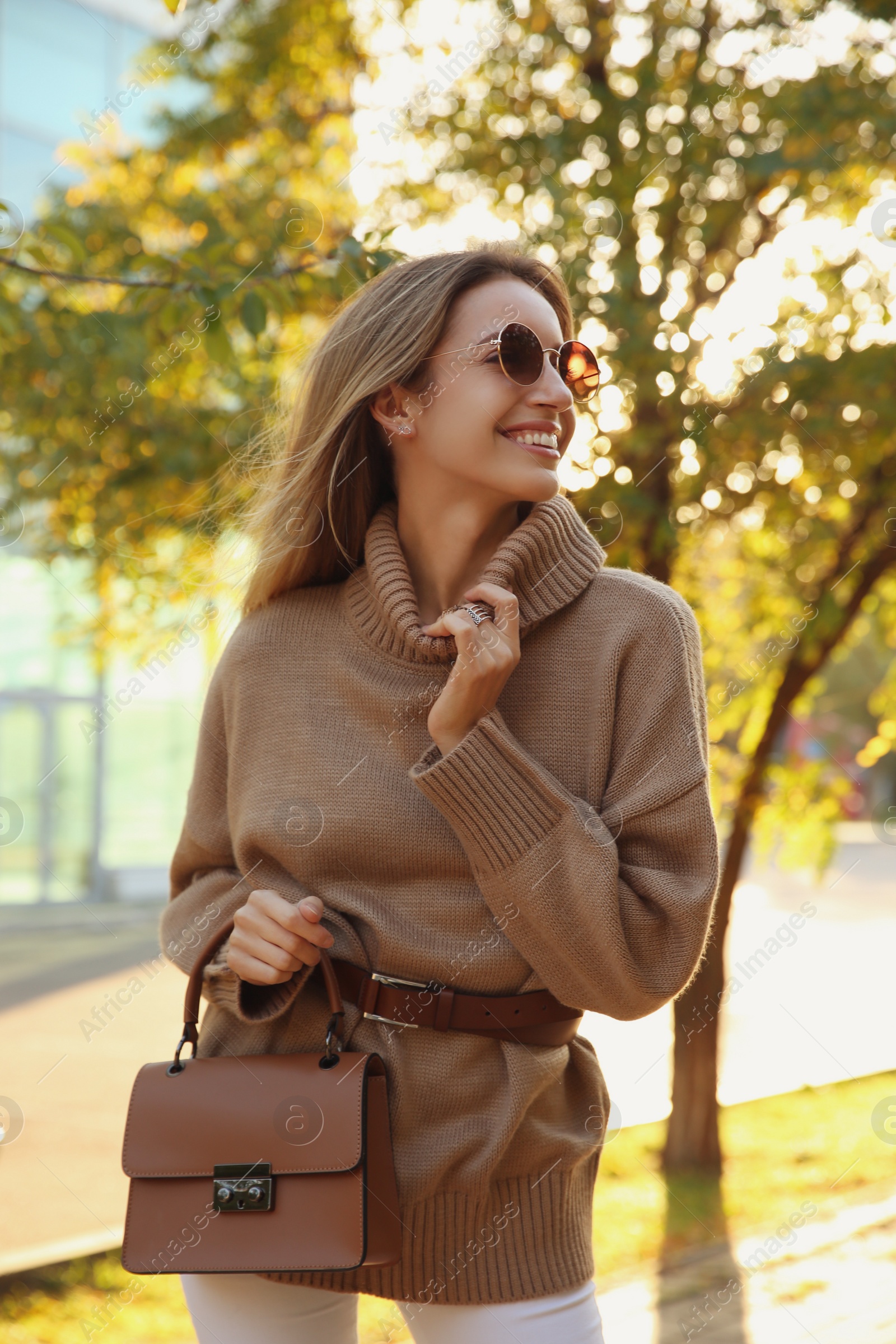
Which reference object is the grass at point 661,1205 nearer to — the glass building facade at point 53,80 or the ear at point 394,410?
the ear at point 394,410

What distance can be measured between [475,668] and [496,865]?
271mm

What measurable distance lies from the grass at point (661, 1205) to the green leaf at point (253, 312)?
308 centimetres

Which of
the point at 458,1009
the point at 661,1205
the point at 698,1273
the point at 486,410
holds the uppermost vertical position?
the point at 486,410

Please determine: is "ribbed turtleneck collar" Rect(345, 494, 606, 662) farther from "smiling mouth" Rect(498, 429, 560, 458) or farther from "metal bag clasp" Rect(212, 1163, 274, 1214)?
"metal bag clasp" Rect(212, 1163, 274, 1214)

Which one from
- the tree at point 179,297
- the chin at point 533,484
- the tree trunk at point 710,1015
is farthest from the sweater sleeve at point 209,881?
the tree trunk at point 710,1015

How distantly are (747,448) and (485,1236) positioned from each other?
10.5ft

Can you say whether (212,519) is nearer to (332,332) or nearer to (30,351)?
(30,351)

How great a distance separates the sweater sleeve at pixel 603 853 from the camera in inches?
64.8

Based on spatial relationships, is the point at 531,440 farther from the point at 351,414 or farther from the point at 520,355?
the point at 351,414

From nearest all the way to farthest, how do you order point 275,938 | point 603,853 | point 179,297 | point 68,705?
1. point 603,853
2. point 275,938
3. point 179,297
4. point 68,705

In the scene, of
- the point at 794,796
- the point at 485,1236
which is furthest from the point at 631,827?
the point at 794,796

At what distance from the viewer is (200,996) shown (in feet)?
6.07

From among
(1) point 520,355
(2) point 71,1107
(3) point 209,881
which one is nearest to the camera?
(1) point 520,355

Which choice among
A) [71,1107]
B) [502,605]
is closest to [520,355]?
[502,605]
